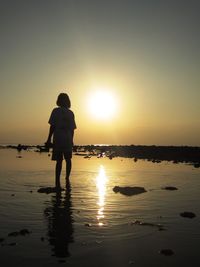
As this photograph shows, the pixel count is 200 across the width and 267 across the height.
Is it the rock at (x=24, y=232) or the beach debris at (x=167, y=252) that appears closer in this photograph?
the beach debris at (x=167, y=252)

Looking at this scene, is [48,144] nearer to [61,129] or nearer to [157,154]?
[61,129]

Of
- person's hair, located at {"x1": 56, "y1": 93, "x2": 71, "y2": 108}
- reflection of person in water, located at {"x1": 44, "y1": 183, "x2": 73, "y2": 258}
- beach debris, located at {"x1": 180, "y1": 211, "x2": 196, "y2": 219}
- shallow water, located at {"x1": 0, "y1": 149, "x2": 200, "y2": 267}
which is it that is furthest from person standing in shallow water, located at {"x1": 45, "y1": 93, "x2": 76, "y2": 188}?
beach debris, located at {"x1": 180, "y1": 211, "x2": 196, "y2": 219}

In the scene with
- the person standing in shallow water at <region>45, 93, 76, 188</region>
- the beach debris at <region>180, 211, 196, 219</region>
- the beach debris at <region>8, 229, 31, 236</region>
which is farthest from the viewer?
the person standing in shallow water at <region>45, 93, 76, 188</region>

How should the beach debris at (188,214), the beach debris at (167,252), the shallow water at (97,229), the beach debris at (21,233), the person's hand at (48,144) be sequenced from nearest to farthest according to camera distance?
the shallow water at (97,229), the beach debris at (167,252), the beach debris at (21,233), the beach debris at (188,214), the person's hand at (48,144)

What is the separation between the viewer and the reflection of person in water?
Result: 5447 millimetres

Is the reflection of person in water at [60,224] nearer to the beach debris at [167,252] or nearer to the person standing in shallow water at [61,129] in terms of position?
the beach debris at [167,252]

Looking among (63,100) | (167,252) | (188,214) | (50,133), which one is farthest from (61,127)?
(167,252)

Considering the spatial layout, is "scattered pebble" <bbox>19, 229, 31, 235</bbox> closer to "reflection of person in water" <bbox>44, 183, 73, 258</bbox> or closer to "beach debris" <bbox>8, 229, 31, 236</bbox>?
"beach debris" <bbox>8, 229, 31, 236</bbox>

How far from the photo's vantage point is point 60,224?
22.9ft

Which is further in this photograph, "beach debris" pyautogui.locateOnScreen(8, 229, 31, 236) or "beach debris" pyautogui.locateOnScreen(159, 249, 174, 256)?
"beach debris" pyautogui.locateOnScreen(8, 229, 31, 236)

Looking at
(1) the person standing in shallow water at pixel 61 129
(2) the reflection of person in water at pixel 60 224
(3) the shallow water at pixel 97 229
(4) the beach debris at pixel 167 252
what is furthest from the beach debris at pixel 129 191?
(4) the beach debris at pixel 167 252

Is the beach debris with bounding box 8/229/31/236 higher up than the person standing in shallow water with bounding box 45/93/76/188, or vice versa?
→ the person standing in shallow water with bounding box 45/93/76/188

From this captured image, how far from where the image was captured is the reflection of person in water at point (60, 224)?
5447mm

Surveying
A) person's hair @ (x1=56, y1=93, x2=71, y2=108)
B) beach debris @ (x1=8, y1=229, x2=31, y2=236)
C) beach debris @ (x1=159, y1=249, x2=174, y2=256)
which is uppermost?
person's hair @ (x1=56, y1=93, x2=71, y2=108)
